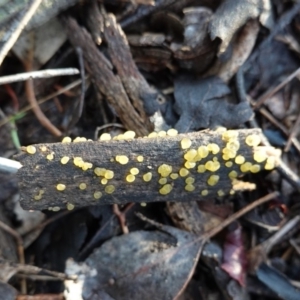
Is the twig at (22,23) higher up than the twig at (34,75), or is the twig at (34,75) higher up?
the twig at (22,23)

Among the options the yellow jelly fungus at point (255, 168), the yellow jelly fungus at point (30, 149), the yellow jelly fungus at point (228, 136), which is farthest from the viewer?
the yellow jelly fungus at point (255, 168)

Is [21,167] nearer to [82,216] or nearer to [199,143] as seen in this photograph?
[82,216]

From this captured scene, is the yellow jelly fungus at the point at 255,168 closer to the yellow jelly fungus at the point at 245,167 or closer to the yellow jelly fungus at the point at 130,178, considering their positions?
the yellow jelly fungus at the point at 245,167

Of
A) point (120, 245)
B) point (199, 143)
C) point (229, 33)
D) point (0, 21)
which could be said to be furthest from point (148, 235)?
point (0, 21)

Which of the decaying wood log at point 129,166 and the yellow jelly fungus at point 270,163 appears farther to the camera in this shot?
the yellow jelly fungus at point 270,163

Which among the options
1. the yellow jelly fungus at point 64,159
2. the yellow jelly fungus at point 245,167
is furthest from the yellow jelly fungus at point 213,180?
the yellow jelly fungus at point 64,159

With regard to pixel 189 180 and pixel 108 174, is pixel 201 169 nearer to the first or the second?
pixel 189 180

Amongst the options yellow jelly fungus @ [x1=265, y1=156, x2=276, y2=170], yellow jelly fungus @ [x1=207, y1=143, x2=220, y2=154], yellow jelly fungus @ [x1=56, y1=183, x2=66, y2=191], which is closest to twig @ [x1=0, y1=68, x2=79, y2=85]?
yellow jelly fungus @ [x1=56, y1=183, x2=66, y2=191]

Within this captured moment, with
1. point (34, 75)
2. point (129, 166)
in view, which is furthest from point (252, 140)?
point (34, 75)
